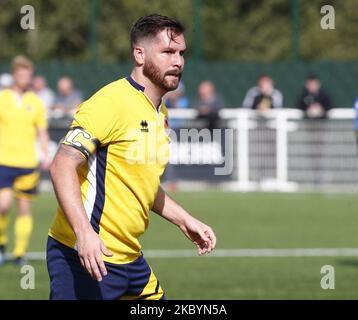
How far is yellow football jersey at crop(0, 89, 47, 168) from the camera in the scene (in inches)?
553

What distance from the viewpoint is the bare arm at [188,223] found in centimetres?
688

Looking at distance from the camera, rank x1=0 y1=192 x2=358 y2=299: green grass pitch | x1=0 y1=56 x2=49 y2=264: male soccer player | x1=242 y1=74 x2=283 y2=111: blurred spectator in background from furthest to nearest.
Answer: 1. x1=242 y1=74 x2=283 y2=111: blurred spectator in background
2. x1=0 y1=56 x2=49 y2=264: male soccer player
3. x1=0 y1=192 x2=358 y2=299: green grass pitch

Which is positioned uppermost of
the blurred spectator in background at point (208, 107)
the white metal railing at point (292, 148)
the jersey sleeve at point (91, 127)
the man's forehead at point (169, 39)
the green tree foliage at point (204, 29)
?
the green tree foliage at point (204, 29)

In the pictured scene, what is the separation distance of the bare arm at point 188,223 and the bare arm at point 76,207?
1.03 meters

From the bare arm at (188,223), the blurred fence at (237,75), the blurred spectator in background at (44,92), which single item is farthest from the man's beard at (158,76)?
the blurred fence at (237,75)

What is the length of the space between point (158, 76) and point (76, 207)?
3.10ft

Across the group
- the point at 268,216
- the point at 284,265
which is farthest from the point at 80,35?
the point at 284,265

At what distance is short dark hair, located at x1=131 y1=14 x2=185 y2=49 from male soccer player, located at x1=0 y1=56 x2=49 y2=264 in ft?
24.3

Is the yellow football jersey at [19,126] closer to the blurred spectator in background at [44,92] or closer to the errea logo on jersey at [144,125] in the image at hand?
the errea logo on jersey at [144,125]

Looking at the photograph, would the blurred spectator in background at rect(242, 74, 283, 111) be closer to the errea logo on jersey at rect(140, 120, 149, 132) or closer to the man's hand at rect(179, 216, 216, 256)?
the man's hand at rect(179, 216, 216, 256)

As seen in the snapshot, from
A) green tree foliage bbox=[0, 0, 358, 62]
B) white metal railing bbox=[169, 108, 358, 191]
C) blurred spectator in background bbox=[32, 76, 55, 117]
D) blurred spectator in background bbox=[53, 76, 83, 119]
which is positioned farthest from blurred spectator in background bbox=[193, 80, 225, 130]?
green tree foliage bbox=[0, 0, 358, 62]

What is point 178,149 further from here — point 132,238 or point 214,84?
point 132,238

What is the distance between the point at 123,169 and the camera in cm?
639

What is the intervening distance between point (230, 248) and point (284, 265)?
175 cm
